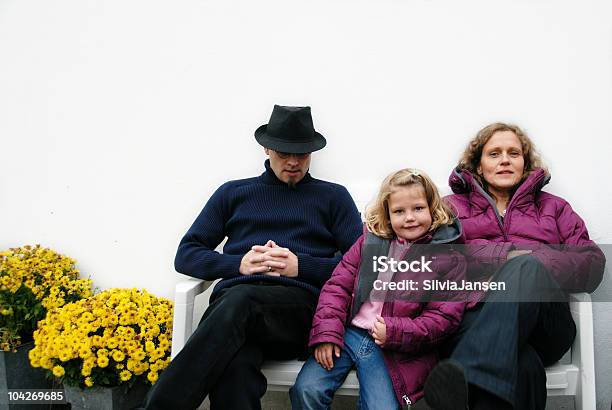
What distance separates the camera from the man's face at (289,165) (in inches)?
92.3

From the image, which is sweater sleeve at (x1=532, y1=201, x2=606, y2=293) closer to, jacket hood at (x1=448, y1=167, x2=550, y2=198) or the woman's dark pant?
the woman's dark pant

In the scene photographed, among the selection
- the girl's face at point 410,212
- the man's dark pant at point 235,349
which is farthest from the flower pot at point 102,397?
the girl's face at point 410,212

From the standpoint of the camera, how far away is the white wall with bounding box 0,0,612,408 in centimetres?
254

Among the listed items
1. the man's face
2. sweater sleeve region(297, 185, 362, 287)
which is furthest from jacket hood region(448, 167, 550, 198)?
the man's face

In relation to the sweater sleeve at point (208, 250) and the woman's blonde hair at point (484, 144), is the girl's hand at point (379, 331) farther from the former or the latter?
the woman's blonde hair at point (484, 144)

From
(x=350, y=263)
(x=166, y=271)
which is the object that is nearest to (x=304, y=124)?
(x=350, y=263)

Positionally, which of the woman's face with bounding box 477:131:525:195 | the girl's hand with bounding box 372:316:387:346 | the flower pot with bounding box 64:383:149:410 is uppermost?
the woman's face with bounding box 477:131:525:195

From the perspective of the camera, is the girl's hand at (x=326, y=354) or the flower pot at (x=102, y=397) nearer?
the girl's hand at (x=326, y=354)

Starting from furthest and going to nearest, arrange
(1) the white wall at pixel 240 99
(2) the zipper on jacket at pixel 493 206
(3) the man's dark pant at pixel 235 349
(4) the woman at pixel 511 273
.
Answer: (1) the white wall at pixel 240 99, (2) the zipper on jacket at pixel 493 206, (3) the man's dark pant at pixel 235 349, (4) the woman at pixel 511 273

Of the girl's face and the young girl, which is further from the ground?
the girl's face

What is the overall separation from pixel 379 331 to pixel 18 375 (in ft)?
5.61

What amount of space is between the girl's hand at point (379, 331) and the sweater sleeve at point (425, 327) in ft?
0.04

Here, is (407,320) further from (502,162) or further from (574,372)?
(502,162)

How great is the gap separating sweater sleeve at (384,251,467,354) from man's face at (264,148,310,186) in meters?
0.85
